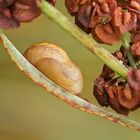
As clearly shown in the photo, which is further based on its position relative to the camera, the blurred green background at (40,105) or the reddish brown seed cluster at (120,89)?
the blurred green background at (40,105)

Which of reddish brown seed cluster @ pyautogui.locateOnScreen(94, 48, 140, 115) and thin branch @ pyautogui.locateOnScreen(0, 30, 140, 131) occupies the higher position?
thin branch @ pyautogui.locateOnScreen(0, 30, 140, 131)

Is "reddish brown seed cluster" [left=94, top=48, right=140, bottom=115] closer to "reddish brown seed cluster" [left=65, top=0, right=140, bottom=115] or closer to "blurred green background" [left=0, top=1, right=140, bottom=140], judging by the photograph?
"reddish brown seed cluster" [left=65, top=0, right=140, bottom=115]

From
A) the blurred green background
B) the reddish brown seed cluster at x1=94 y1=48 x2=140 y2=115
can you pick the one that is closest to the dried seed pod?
the reddish brown seed cluster at x1=94 y1=48 x2=140 y2=115

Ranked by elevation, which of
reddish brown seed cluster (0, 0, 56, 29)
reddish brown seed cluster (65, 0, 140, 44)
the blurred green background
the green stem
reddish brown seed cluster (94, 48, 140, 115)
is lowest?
the blurred green background

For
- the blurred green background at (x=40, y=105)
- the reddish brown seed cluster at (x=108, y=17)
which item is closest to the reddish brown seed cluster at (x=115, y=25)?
the reddish brown seed cluster at (x=108, y=17)

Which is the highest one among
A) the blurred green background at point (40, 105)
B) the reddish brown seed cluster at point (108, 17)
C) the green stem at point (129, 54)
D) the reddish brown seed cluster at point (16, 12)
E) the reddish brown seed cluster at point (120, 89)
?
the reddish brown seed cluster at point (16, 12)

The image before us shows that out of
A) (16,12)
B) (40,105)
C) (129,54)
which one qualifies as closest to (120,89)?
(129,54)

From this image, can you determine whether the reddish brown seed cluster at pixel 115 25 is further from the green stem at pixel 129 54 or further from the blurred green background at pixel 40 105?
the blurred green background at pixel 40 105

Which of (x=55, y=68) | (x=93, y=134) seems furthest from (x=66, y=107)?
(x=55, y=68)

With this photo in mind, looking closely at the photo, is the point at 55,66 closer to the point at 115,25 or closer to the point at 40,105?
the point at 115,25
